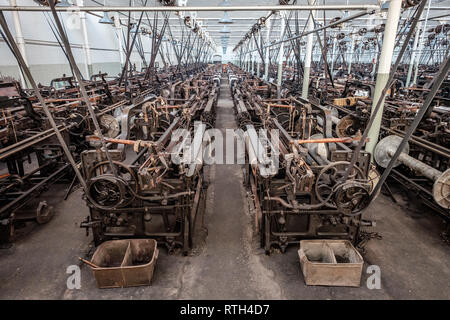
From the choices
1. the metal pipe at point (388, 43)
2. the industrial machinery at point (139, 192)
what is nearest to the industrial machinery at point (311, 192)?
the industrial machinery at point (139, 192)

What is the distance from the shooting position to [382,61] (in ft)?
12.3

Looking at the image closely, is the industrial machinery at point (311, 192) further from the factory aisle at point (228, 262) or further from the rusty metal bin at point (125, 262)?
the rusty metal bin at point (125, 262)

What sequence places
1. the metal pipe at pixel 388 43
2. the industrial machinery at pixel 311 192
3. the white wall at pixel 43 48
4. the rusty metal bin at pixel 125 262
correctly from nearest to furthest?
the rusty metal bin at pixel 125 262
the industrial machinery at pixel 311 192
the metal pipe at pixel 388 43
the white wall at pixel 43 48

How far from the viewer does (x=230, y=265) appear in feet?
10.1

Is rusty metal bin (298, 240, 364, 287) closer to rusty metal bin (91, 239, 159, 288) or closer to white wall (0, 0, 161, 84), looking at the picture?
rusty metal bin (91, 239, 159, 288)

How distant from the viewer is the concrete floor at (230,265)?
2686 mm

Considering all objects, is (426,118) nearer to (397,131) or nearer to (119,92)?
(397,131)

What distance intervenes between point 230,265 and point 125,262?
3.55 feet

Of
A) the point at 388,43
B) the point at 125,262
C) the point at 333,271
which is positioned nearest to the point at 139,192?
the point at 125,262

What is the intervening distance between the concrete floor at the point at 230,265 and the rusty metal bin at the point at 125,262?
9 centimetres

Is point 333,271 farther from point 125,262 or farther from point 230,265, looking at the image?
point 125,262

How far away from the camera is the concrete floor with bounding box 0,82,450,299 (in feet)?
8.81

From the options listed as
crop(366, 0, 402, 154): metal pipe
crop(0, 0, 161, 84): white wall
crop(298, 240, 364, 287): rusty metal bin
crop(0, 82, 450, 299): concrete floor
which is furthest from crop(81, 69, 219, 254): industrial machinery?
crop(0, 0, 161, 84): white wall

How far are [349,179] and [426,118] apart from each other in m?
3.22
